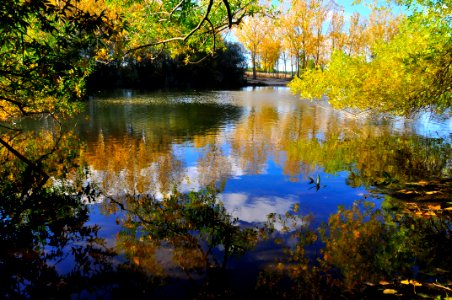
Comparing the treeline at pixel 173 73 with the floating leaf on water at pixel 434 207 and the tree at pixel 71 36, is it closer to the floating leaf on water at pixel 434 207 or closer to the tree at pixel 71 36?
the tree at pixel 71 36

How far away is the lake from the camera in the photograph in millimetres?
6930

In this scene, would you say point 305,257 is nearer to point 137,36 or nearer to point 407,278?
point 407,278

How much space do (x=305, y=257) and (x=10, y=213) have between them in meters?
7.66

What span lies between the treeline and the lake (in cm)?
3511

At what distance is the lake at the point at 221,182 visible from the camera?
6930 millimetres

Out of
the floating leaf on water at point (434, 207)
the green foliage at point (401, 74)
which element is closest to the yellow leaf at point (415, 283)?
the floating leaf on water at point (434, 207)

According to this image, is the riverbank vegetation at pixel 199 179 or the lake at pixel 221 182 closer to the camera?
the riverbank vegetation at pixel 199 179

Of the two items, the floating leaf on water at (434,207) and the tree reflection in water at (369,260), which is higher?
the floating leaf on water at (434,207)

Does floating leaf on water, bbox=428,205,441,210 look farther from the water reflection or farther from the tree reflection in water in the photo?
the water reflection

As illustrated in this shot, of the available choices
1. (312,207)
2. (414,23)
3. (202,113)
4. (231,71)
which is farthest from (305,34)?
(312,207)

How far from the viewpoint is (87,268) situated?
21.1ft

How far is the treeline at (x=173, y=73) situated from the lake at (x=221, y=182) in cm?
3511

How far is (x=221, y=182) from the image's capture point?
1188 centimetres

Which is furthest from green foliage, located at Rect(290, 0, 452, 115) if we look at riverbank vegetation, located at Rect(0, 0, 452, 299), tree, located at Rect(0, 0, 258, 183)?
tree, located at Rect(0, 0, 258, 183)
